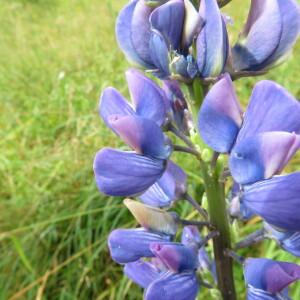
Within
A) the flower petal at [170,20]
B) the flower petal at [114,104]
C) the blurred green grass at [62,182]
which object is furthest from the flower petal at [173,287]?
the blurred green grass at [62,182]

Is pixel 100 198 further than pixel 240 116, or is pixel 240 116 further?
pixel 100 198

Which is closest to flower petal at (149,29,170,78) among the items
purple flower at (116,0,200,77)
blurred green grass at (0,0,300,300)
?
purple flower at (116,0,200,77)

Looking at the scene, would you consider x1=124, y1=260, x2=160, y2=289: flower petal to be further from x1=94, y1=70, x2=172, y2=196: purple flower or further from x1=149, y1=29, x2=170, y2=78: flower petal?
x1=149, y1=29, x2=170, y2=78: flower petal

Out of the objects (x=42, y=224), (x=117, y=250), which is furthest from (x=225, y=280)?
(x=42, y=224)

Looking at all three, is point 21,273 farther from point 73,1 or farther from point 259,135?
point 73,1

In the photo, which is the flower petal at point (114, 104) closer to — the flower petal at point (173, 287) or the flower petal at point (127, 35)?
the flower petal at point (127, 35)

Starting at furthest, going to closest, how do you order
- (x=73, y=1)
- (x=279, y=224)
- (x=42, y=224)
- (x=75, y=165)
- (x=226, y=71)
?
(x=73, y=1), (x=75, y=165), (x=42, y=224), (x=226, y=71), (x=279, y=224)
